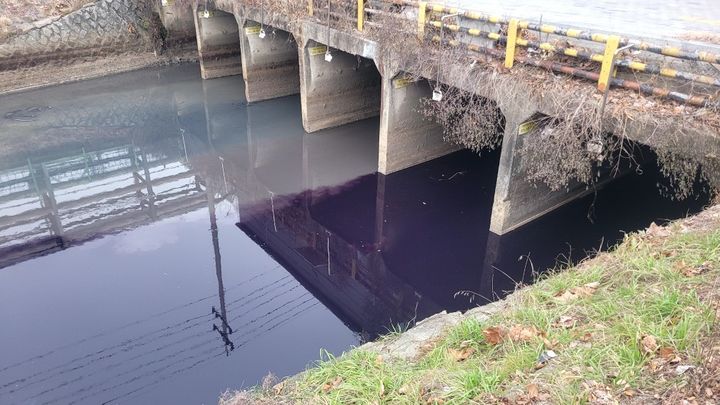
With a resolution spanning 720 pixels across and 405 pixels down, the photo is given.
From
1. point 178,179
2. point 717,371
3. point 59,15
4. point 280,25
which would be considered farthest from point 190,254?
point 59,15

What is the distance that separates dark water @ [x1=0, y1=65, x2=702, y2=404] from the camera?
808 centimetres

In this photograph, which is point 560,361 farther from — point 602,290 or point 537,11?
point 537,11

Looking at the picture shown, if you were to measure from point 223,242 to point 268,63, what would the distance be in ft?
29.7

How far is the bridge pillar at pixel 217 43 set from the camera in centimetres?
1945

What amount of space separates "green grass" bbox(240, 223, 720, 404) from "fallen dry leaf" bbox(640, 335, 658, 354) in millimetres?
30

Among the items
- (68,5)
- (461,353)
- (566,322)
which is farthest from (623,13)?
(68,5)

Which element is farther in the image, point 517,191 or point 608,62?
point 517,191

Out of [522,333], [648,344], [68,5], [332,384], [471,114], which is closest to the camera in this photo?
[648,344]

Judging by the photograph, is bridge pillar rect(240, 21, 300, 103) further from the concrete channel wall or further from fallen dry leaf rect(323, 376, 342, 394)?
fallen dry leaf rect(323, 376, 342, 394)

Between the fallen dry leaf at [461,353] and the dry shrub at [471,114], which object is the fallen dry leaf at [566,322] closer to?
the fallen dry leaf at [461,353]

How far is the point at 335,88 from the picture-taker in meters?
15.5

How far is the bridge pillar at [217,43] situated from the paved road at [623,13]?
10319 millimetres

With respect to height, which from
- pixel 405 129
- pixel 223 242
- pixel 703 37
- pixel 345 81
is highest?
pixel 703 37

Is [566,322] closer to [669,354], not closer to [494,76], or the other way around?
[669,354]
